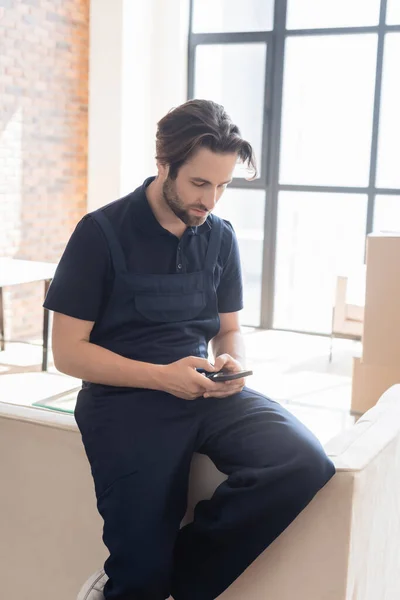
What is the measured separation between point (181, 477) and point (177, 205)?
574 mm

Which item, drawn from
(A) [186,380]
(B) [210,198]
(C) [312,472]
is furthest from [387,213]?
(C) [312,472]

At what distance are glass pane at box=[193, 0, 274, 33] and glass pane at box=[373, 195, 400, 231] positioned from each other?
1644mm

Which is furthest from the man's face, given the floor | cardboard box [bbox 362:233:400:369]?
cardboard box [bbox 362:233:400:369]

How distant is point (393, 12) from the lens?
5.57m

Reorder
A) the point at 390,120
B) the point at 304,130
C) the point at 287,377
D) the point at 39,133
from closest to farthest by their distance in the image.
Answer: the point at 287,377, the point at 39,133, the point at 390,120, the point at 304,130

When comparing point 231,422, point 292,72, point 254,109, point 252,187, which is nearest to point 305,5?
point 292,72

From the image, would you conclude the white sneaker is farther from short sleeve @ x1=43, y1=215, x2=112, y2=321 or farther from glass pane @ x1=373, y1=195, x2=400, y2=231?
glass pane @ x1=373, y1=195, x2=400, y2=231

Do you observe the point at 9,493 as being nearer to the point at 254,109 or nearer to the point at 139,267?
the point at 139,267

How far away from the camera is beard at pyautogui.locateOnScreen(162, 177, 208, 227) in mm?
1606

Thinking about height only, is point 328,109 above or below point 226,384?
above

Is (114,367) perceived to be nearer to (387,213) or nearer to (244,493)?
(244,493)

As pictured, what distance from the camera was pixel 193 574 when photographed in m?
1.38

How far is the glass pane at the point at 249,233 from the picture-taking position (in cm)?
621

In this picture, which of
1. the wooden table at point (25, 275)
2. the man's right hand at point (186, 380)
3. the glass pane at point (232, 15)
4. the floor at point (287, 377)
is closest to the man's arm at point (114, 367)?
the man's right hand at point (186, 380)
